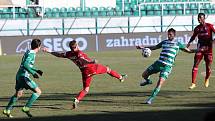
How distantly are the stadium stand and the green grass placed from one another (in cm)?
2088

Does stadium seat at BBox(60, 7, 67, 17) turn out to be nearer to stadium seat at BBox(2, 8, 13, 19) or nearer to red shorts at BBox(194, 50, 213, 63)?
stadium seat at BBox(2, 8, 13, 19)

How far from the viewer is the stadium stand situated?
47375 mm

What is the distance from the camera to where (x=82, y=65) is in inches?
559

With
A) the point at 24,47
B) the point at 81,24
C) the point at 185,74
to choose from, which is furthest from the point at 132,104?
the point at 81,24

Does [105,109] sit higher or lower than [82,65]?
lower

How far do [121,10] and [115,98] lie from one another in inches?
1324

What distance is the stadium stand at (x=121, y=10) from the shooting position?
47375 millimetres

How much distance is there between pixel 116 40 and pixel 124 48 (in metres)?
0.73

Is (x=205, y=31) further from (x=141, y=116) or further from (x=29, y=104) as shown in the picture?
(x=29, y=104)

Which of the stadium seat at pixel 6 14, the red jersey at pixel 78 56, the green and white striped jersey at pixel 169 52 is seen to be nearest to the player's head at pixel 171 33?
the green and white striped jersey at pixel 169 52

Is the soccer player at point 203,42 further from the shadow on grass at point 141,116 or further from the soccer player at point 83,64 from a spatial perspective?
the shadow on grass at point 141,116

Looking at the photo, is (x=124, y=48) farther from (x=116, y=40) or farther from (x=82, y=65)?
(x=82, y=65)

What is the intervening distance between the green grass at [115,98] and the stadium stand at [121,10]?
2088 centimetres

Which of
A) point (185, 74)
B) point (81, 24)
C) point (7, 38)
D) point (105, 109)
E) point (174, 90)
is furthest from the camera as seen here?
point (81, 24)
